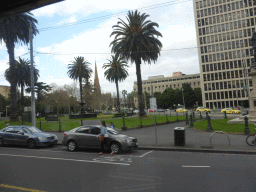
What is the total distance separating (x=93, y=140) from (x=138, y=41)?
77.5 feet

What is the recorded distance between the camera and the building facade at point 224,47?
2977 inches

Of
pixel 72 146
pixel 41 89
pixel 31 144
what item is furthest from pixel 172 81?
pixel 72 146

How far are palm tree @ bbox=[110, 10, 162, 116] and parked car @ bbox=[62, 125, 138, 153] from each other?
20.5m

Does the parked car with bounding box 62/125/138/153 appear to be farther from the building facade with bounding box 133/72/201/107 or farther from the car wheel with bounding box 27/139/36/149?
the building facade with bounding box 133/72/201/107

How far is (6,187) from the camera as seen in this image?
6.01 metres

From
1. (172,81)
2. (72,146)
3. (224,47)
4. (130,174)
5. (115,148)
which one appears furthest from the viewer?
(172,81)

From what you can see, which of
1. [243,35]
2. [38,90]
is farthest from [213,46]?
[38,90]

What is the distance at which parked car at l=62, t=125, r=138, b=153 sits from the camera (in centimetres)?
1112

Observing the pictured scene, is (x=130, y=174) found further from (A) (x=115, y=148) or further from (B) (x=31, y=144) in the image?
(B) (x=31, y=144)

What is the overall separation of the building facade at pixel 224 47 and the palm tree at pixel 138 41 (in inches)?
2126

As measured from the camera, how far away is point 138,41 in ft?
107

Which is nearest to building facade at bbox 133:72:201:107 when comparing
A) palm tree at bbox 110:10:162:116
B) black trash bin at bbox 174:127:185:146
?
palm tree at bbox 110:10:162:116

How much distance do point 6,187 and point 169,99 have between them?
98969 mm

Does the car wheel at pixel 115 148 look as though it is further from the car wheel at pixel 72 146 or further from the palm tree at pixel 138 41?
the palm tree at pixel 138 41
